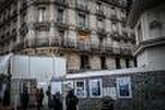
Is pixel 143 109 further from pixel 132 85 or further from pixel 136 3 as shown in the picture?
pixel 136 3

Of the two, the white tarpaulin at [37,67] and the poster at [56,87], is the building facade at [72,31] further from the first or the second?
the poster at [56,87]

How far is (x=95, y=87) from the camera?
41.4 feet

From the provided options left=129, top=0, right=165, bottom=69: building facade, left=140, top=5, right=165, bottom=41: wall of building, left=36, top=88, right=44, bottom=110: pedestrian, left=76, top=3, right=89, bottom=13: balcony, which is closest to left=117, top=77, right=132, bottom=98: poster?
left=129, top=0, right=165, bottom=69: building facade

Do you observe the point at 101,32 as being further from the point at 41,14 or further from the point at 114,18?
the point at 41,14

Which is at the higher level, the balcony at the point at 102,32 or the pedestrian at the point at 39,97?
the balcony at the point at 102,32

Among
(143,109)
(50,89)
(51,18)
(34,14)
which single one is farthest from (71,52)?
(143,109)

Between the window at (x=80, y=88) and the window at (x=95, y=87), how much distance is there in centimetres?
56

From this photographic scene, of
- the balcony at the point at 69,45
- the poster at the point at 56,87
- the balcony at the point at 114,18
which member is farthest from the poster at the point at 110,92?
the balcony at the point at 114,18

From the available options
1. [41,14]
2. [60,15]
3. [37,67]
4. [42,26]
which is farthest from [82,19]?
[37,67]

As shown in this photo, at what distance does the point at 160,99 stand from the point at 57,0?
20.8 metres

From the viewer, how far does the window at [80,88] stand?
1323cm

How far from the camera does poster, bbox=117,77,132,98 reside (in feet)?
36.4

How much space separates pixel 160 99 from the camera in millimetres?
10039

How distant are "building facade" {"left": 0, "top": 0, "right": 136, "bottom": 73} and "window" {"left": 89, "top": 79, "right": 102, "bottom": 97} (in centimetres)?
1220
